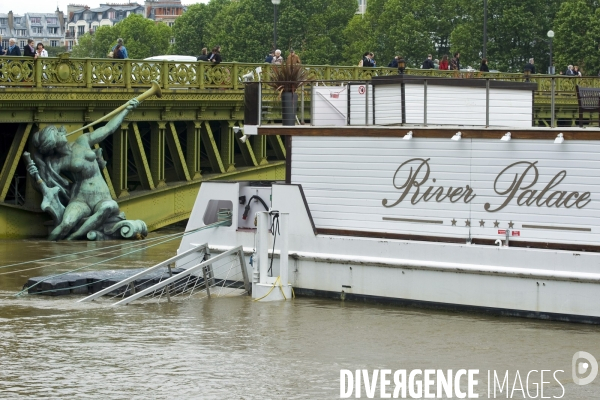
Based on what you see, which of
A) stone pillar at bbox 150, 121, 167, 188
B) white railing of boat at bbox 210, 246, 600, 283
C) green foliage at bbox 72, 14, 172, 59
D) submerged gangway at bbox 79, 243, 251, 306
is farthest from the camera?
green foliage at bbox 72, 14, 172, 59

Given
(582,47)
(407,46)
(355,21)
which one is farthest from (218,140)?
(355,21)

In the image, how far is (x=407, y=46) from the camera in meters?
83.9

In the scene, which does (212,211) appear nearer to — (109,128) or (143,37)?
(109,128)

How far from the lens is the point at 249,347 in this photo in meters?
17.4

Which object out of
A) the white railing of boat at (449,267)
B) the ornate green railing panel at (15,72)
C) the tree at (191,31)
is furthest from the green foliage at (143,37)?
the white railing of boat at (449,267)

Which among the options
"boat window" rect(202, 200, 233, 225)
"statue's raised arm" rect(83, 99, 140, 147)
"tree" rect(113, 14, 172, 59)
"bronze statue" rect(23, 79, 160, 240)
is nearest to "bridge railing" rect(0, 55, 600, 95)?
"statue's raised arm" rect(83, 99, 140, 147)

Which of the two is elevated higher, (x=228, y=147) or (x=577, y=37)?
(x=577, y=37)

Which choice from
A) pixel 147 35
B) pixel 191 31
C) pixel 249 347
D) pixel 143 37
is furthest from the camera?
pixel 143 37

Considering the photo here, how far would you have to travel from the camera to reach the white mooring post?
2067 centimetres

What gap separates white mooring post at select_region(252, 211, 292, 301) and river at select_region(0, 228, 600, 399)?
0.27m

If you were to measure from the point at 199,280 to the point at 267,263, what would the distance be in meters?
1.99

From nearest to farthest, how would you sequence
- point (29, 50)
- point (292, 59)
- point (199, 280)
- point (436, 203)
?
point (436, 203) → point (199, 280) → point (292, 59) → point (29, 50)

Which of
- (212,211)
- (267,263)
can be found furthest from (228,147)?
(267,263)

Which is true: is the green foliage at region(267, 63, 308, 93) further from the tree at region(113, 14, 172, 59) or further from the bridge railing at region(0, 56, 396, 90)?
the tree at region(113, 14, 172, 59)
